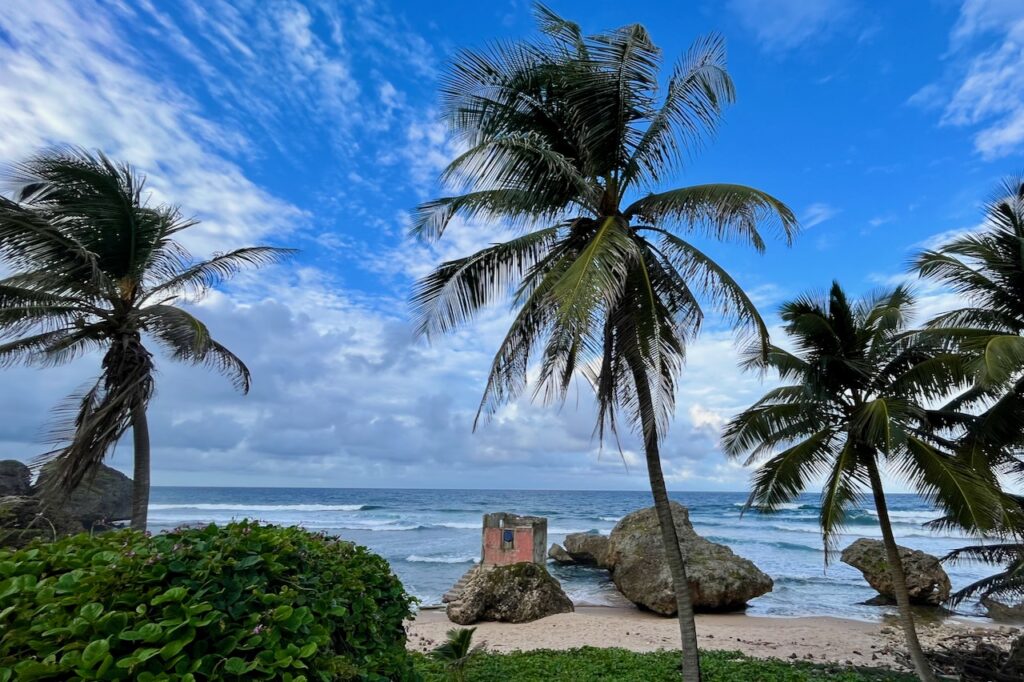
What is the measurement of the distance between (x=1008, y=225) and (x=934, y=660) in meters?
7.82

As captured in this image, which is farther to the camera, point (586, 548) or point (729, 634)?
point (586, 548)

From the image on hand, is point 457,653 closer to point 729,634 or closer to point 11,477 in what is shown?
point 729,634

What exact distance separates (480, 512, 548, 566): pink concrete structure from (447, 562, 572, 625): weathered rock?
9.32 feet

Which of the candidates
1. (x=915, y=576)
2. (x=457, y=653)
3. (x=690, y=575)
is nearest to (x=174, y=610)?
(x=457, y=653)

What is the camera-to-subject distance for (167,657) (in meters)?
1.90

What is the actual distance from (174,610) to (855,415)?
898 cm

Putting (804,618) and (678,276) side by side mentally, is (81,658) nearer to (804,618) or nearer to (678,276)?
(678,276)

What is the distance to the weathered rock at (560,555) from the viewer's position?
1134 inches

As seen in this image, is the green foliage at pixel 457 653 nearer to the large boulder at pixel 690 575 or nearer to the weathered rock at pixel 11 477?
the large boulder at pixel 690 575

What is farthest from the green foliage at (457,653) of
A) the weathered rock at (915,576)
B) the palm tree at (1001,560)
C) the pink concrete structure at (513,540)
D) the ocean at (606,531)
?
the weathered rock at (915,576)

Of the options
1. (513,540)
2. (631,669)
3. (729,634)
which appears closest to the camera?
(631,669)

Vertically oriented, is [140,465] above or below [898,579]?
above

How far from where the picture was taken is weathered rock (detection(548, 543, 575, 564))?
2881cm

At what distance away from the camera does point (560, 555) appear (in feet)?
96.1
